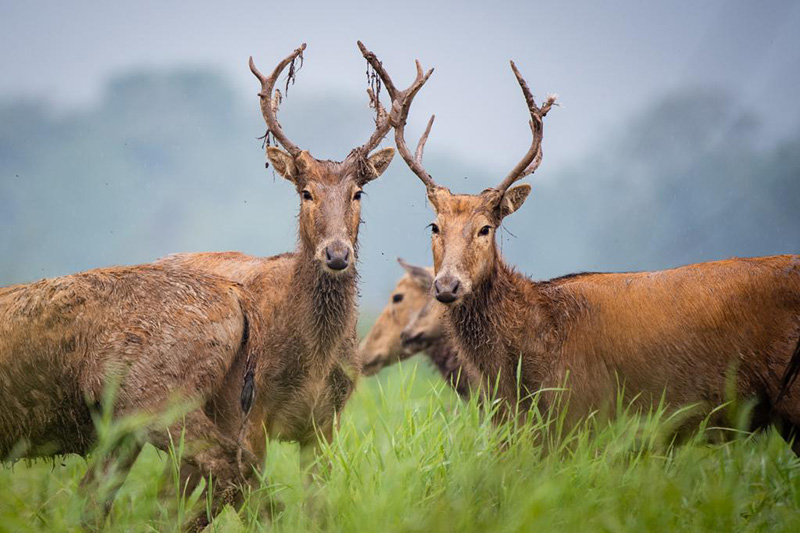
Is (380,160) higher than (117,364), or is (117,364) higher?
(380,160)

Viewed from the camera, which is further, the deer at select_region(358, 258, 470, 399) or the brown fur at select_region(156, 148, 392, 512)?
the deer at select_region(358, 258, 470, 399)

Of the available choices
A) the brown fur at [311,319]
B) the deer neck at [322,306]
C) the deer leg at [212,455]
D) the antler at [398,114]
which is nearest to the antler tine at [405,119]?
the antler at [398,114]

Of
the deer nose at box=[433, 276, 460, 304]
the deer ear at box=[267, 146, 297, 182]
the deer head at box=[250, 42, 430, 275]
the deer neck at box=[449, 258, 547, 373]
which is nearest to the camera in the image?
the deer nose at box=[433, 276, 460, 304]

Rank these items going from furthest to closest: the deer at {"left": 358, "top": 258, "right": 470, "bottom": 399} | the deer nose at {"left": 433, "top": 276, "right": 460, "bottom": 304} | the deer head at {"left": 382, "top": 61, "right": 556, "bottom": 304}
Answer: the deer at {"left": 358, "top": 258, "right": 470, "bottom": 399}, the deer head at {"left": 382, "top": 61, "right": 556, "bottom": 304}, the deer nose at {"left": 433, "top": 276, "right": 460, "bottom": 304}

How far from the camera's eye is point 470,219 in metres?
5.94

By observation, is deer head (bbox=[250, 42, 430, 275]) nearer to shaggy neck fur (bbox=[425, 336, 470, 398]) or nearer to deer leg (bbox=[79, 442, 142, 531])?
deer leg (bbox=[79, 442, 142, 531])

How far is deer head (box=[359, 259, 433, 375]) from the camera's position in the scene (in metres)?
9.28

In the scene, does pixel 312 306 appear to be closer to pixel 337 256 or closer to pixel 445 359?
pixel 337 256

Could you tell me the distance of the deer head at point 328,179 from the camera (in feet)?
19.5

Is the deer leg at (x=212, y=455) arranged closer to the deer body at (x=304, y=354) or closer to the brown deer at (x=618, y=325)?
the deer body at (x=304, y=354)

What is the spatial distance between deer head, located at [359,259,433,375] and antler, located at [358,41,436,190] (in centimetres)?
250

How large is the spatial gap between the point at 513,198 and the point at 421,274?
3.00 meters

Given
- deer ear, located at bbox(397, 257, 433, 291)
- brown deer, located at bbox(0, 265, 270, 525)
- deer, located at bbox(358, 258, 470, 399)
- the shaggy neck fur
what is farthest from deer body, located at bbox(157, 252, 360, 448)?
deer ear, located at bbox(397, 257, 433, 291)

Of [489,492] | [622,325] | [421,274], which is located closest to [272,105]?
[421,274]
